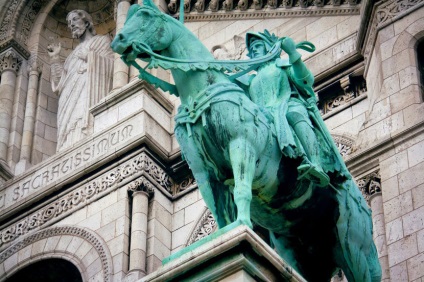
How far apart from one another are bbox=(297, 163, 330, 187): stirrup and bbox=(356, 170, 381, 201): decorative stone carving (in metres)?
3.28

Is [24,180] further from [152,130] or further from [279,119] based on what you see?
[279,119]

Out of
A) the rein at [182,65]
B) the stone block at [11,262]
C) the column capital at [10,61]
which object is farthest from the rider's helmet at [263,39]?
the column capital at [10,61]

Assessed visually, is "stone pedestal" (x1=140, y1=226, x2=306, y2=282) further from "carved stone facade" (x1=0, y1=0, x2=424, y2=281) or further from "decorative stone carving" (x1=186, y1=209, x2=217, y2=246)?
"decorative stone carving" (x1=186, y1=209, x2=217, y2=246)

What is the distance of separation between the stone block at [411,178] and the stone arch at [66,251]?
3.90m

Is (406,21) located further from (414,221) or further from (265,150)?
(265,150)

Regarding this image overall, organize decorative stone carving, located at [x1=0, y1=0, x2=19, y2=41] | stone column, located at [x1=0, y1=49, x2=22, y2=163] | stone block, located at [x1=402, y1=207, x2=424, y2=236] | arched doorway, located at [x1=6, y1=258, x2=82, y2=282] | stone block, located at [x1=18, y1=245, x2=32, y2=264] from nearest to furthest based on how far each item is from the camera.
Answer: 1. stone block, located at [x1=402, y1=207, x2=424, y2=236]
2. arched doorway, located at [x1=6, y1=258, x2=82, y2=282]
3. stone block, located at [x1=18, y1=245, x2=32, y2=264]
4. stone column, located at [x1=0, y1=49, x2=22, y2=163]
5. decorative stone carving, located at [x1=0, y1=0, x2=19, y2=41]

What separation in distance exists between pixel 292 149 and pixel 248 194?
2.37ft

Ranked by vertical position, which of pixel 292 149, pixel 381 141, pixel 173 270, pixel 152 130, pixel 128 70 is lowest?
pixel 173 270

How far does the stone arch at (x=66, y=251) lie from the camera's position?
19.5 m

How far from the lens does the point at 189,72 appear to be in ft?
48.4

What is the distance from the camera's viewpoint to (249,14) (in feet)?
72.7

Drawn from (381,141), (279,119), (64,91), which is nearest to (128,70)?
(64,91)

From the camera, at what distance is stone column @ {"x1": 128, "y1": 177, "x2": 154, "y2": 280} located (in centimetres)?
1906

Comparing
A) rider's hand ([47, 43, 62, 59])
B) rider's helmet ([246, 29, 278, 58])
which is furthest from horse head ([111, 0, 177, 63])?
rider's hand ([47, 43, 62, 59])
